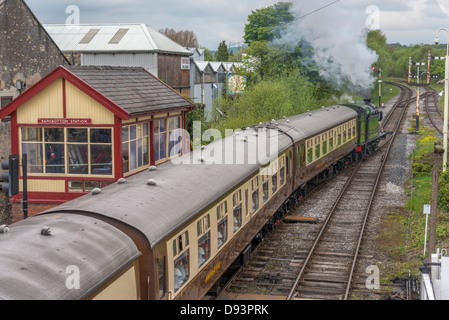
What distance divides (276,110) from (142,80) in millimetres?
15982

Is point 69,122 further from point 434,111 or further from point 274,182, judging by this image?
point 434,111

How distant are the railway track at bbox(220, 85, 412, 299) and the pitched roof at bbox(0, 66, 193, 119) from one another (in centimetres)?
522

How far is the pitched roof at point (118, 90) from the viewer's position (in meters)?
15.0

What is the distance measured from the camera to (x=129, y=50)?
124 ft

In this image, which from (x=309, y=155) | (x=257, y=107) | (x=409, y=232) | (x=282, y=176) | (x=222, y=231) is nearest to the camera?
(x=222, y=231)

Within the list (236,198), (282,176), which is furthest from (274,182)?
(236,198)

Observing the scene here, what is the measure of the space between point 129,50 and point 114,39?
113 inches

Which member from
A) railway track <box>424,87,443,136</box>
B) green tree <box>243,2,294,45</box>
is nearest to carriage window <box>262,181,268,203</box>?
railway track <box>424,87,443,136</box>

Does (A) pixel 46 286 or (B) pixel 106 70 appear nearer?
(A) pixel 46 286

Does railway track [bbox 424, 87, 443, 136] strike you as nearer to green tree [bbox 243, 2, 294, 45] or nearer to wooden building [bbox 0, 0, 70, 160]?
green tree [bbox 243, 2, 294, 45]

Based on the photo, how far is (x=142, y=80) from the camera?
18.7 m

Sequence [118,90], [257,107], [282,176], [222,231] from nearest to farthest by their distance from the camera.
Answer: [222,231] < [118,90] < [282,176] < [257,107]

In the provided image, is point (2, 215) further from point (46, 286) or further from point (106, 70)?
point (46, 286)
